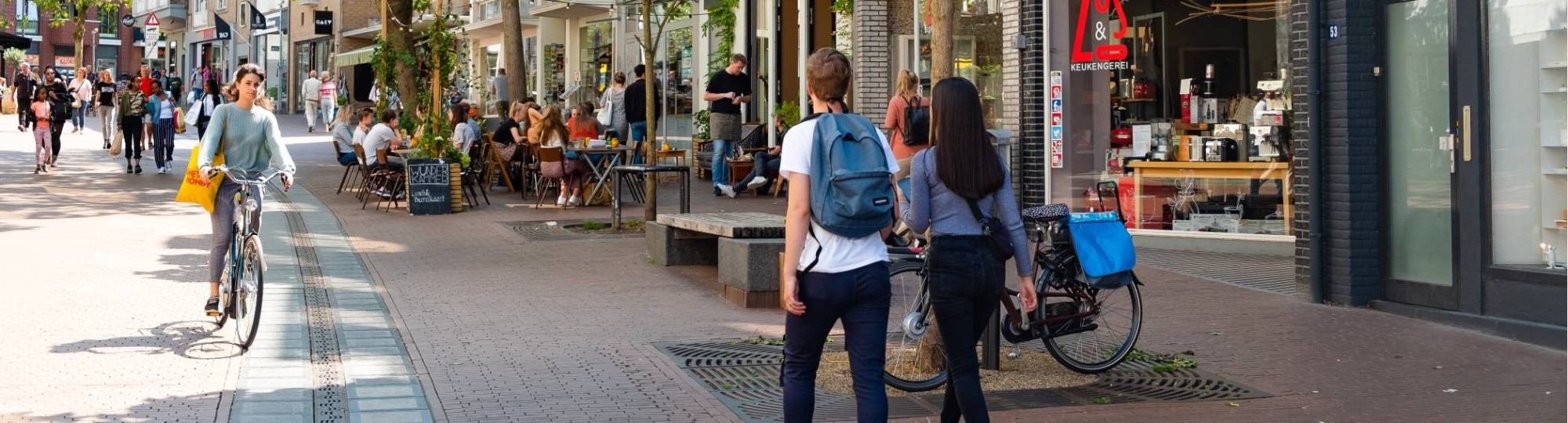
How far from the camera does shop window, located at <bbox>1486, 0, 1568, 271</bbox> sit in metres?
8.88

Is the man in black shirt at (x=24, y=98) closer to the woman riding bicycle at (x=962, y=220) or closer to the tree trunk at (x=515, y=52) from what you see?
the tree trunk at (x=515, y=52)

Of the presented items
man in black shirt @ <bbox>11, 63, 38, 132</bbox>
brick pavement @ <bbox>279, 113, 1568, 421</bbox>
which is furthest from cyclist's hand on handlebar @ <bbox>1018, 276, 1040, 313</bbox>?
man in black shirt @ <bbox>11, 63, 38, 132</bbox>

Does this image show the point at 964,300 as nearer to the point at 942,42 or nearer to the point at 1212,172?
the point at 942,42

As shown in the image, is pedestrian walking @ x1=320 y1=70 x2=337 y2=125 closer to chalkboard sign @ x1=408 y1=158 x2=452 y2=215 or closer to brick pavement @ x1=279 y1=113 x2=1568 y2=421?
chalkboard sign @ x1=408 y1=158 x2=452 y2=215

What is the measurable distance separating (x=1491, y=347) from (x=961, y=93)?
439 cm

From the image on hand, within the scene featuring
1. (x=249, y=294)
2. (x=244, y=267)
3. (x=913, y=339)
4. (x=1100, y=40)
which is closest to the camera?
(x=913, y=339)

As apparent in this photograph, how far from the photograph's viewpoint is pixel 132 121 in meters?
23.7

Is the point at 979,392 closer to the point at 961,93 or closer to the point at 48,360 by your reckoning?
the point at 961,93

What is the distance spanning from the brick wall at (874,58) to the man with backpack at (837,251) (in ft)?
47.4

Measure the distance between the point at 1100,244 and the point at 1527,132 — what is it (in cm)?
319

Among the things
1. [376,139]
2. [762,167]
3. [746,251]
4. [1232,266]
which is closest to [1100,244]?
[746,251]

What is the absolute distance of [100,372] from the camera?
7.49 meters

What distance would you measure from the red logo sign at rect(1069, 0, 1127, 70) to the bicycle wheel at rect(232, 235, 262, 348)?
8323mm

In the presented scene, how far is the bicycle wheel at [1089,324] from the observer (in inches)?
292
